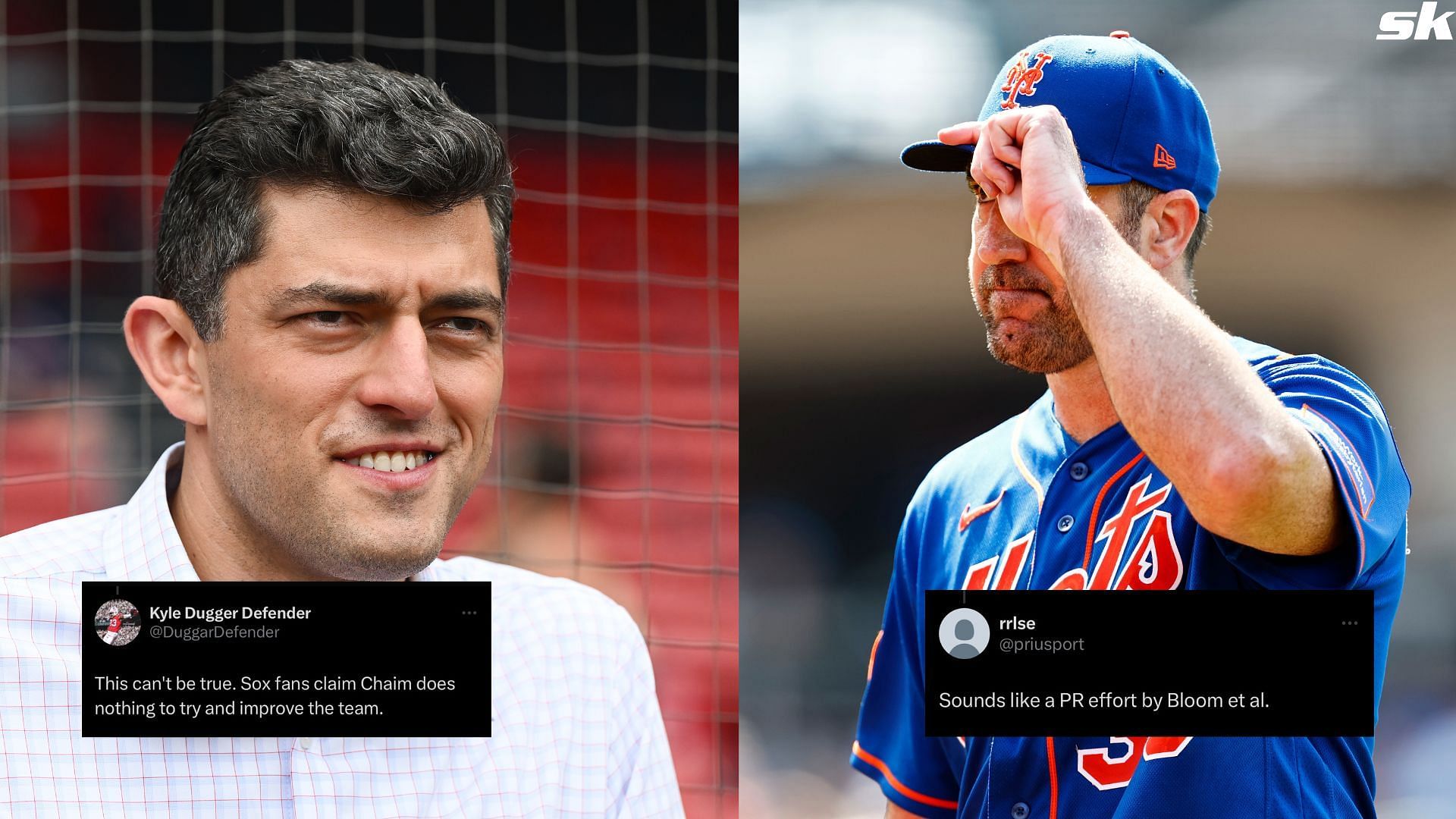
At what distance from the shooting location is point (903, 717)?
1900mm

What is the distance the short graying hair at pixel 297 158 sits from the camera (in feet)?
5.48

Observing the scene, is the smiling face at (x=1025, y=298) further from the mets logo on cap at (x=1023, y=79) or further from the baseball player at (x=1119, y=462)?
the mets logo on cap at (x=1023, y=79)

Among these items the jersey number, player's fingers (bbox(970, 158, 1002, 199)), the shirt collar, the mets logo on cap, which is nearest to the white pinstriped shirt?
the shirt collar

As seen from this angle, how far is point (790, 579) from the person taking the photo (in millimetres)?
2869

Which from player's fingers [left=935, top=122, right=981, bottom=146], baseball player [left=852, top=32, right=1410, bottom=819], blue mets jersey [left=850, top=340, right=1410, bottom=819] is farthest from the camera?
player's fingers [left=935, top=122, right=981, bottom=146]

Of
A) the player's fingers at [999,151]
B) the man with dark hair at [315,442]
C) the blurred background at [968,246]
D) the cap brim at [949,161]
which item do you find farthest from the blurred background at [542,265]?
the player's fingers at [999,151]

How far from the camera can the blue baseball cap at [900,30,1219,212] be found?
5.55 ft

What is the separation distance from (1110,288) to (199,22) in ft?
5.20

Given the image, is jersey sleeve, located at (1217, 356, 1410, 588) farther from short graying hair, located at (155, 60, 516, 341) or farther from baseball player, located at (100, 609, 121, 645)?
baseball player, located at (100, 609, 121, 645)

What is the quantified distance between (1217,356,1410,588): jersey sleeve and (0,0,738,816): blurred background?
115 centimetres

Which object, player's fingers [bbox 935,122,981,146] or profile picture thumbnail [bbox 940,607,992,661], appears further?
profile picture thumbnail [bbox 940,607,992,661]

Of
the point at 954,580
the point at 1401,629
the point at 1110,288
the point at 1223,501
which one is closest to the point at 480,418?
the point at 954,580
